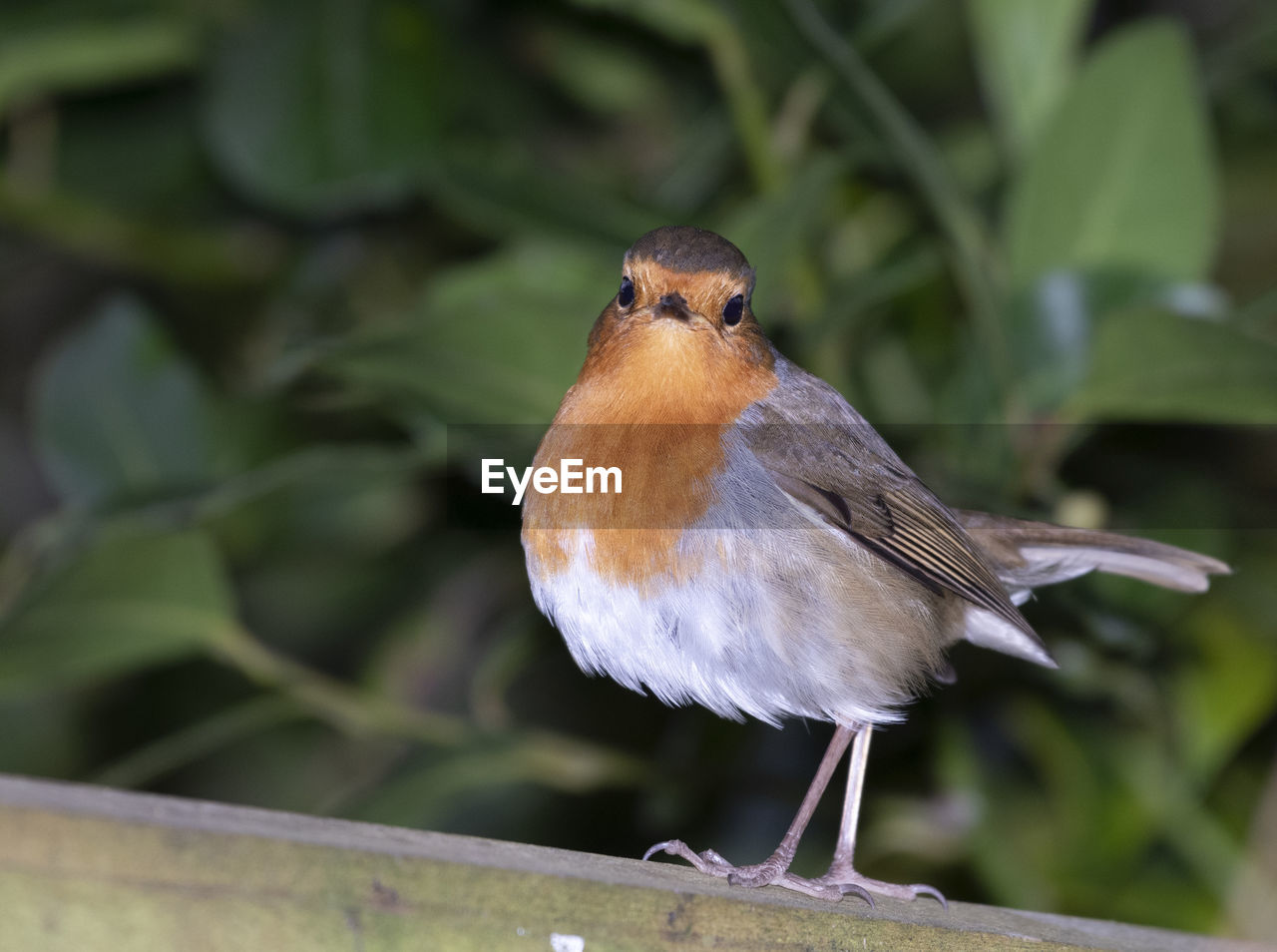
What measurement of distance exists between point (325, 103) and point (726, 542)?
2.08m

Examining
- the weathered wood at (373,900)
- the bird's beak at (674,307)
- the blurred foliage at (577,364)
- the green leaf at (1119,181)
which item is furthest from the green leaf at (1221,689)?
the bird's beak at (674,307)

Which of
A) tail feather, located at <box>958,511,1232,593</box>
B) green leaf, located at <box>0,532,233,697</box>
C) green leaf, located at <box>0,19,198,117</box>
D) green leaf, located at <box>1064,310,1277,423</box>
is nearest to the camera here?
tail feather, located at <box>958,511,1232,593</box>

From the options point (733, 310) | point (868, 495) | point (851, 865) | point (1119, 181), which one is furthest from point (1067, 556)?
point (1119, 181)

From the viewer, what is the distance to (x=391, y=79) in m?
3.08

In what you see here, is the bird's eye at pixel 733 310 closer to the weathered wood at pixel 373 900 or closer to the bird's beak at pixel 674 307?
the bird's beak at pixel 674 307

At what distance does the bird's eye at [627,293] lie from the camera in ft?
4.34

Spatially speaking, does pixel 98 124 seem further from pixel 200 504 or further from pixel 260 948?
pixel 260 948

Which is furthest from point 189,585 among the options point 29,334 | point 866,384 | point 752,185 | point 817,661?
point 29,334

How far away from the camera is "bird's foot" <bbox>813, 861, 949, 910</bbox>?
1.36m

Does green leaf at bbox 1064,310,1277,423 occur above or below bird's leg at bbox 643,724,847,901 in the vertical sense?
above

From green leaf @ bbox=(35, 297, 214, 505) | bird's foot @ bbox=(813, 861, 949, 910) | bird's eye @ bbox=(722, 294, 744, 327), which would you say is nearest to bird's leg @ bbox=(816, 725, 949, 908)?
bird's foot @ bbox=(813, 861, 949, 910)

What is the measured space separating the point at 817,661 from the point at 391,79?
83.9 inches

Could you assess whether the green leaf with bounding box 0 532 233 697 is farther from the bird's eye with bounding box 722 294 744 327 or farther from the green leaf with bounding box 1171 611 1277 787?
the green leaf with bounding box 1171 611 1277 787

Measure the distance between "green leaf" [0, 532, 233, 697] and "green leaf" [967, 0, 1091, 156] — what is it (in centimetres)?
173
